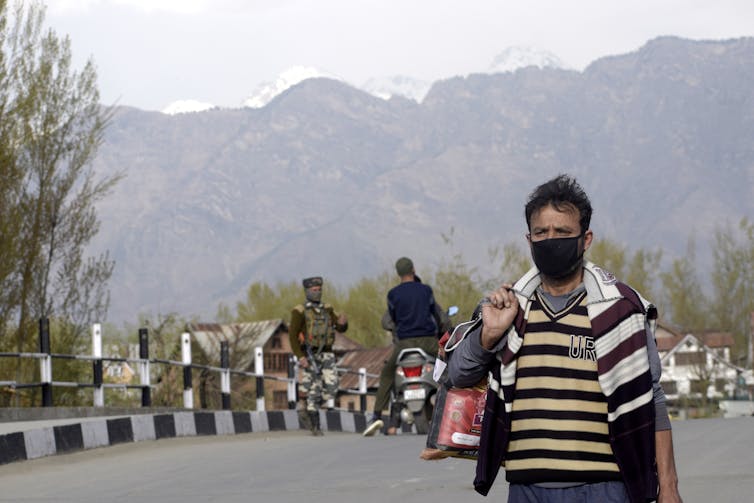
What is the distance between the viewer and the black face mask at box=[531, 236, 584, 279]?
505 centimetres

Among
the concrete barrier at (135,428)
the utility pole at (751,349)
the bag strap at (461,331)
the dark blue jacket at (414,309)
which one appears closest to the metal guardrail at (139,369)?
the concrete barrier at (135,428)

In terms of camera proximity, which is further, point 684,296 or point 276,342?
point 684,296

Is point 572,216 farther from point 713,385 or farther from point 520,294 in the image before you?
point 713,385

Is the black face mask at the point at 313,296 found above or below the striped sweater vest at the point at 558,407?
above

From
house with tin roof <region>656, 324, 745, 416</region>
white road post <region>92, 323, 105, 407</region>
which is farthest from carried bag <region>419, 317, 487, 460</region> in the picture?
house with tin roof <region>656, 324, 745, 416</region>

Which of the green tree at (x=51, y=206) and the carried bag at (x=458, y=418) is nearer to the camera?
the carried bag at (x=458, y=418)

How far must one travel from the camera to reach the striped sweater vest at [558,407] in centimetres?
493

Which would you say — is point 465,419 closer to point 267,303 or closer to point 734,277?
point 734,277

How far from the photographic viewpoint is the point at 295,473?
498 inches

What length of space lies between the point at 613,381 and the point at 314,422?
14707 millimetres

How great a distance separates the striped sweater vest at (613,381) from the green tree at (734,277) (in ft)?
370

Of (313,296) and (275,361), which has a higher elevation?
(275,361)

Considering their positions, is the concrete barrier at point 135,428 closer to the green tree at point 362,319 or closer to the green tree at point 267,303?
the green tree at point 362,319

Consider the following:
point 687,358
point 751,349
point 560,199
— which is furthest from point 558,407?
point 687,358
